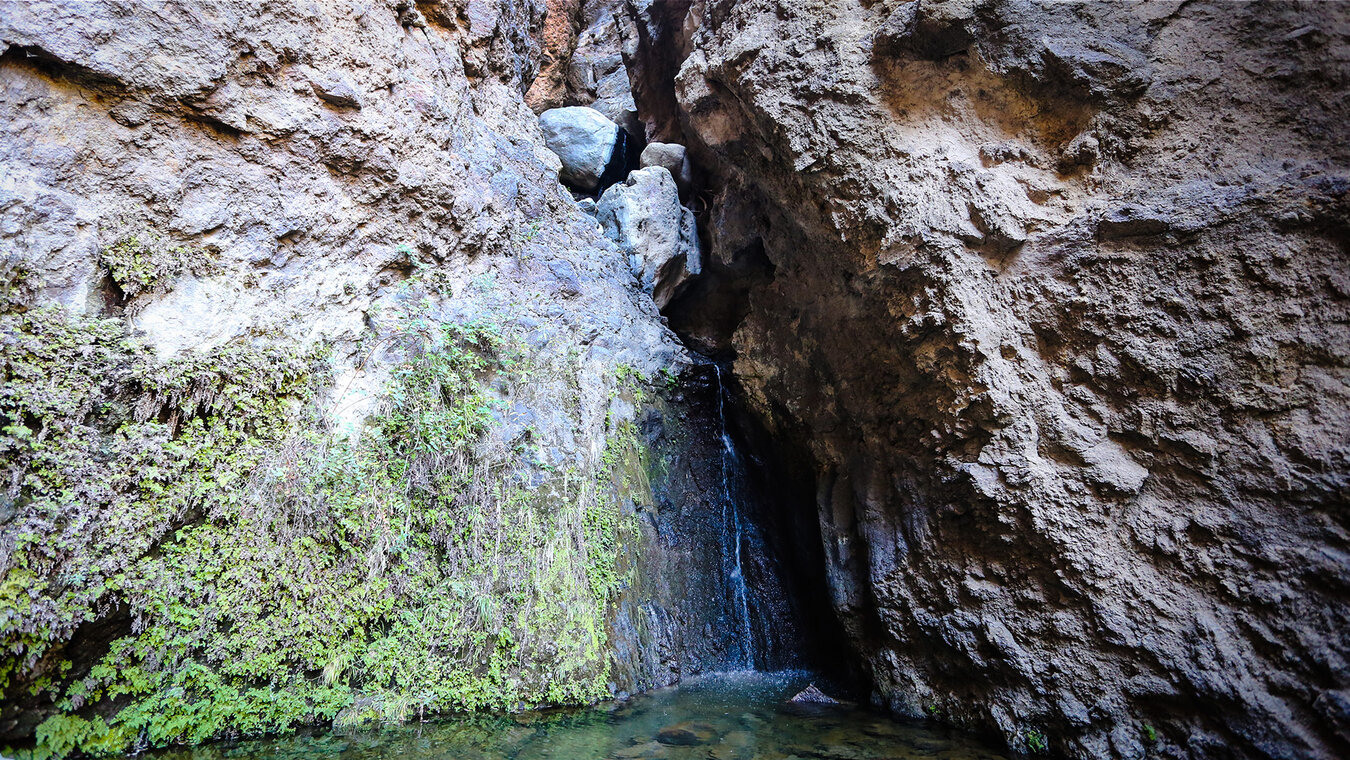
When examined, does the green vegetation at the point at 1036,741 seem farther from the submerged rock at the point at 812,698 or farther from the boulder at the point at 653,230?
the boulder at the point at 653,230

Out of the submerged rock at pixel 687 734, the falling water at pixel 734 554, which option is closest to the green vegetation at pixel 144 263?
the submerged rock at pixel 687 734

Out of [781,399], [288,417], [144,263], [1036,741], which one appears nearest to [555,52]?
[781,399]

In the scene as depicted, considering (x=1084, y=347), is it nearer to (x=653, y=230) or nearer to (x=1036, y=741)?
(x=1036, y=741)

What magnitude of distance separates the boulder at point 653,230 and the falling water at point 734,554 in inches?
96.6

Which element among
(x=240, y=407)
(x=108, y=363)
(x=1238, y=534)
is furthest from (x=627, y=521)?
(x=1238, y=534)

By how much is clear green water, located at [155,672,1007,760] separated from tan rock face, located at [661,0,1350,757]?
2.01 ft

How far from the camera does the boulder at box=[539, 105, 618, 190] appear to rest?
1145 cm

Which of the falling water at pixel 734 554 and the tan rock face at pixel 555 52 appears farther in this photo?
the tan rock face at pixel 555 52

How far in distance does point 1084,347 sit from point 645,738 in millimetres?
4536

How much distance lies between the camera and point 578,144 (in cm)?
1150

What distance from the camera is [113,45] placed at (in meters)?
5.11

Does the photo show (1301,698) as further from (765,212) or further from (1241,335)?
(765,212)

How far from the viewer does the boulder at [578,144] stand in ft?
37.6

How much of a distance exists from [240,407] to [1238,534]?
7.35 meters
